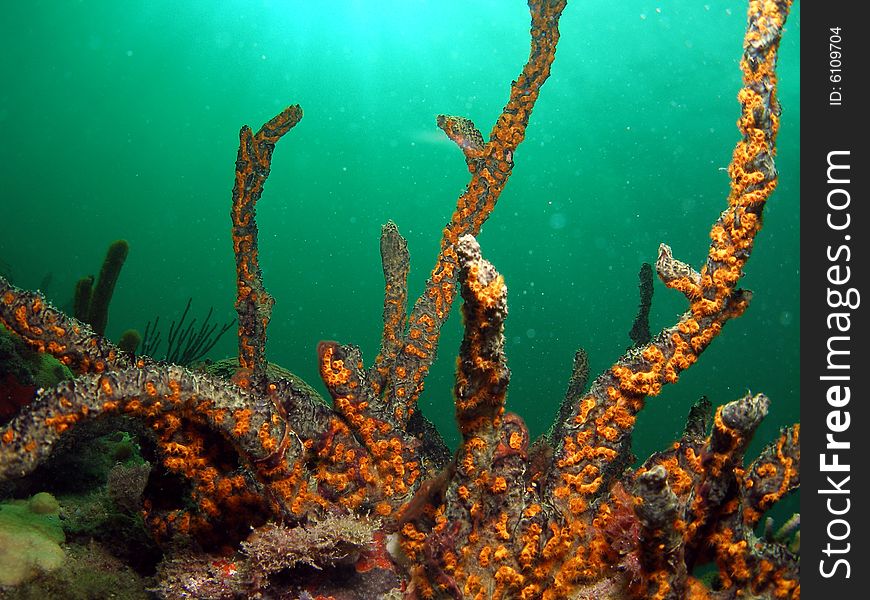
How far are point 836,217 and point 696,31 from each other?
31.1m

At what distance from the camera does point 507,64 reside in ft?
135

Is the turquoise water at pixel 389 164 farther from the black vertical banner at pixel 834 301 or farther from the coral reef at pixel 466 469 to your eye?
the coral reef at pixel 466 469

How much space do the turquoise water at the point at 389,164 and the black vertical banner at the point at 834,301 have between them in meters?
27.2

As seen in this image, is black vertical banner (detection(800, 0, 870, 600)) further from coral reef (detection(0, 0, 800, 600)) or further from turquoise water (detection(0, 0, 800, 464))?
turquoise water (detection(0, 0, 800, 464))

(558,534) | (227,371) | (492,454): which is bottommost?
(558,534)

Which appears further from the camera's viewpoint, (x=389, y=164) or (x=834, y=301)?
(x=389, y=164)

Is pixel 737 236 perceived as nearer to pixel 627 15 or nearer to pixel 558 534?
pixel 558 534

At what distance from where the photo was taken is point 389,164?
239ft

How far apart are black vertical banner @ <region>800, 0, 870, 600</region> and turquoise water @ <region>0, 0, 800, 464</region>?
27.2 meters

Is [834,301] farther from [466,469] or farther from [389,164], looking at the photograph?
[389,164]

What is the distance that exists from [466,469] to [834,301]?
1.85 m

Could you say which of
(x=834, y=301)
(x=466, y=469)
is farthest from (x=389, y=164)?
(x=466, y=469)

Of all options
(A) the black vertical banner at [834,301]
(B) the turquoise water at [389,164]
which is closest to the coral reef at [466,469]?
(A) the black vertical banner at [834,301]

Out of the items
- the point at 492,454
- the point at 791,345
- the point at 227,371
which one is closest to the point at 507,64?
the point at 227,371
